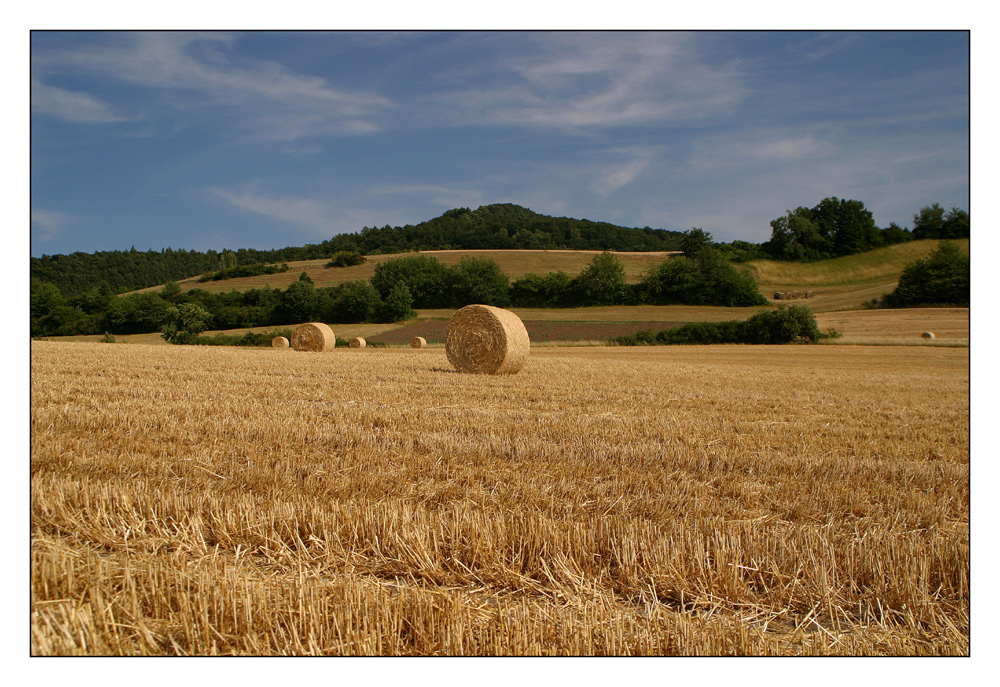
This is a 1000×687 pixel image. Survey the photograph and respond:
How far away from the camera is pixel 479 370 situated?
1538 centimetres

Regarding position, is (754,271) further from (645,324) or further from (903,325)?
(903,325)

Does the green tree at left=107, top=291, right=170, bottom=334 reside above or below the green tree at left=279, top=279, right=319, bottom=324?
below

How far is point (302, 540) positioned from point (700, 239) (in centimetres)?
5877

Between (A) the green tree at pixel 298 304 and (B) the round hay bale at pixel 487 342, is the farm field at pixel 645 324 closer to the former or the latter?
(A) the green tree at pixel 298 304

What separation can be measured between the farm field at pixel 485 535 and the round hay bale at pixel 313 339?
19.8m

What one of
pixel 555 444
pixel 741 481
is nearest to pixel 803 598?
Answer: pixel 741 481

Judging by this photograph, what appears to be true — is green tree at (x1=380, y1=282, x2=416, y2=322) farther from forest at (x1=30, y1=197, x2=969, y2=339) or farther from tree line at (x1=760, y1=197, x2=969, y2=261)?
tree line at (x1=760, y1=197, x2=969, y2=261)

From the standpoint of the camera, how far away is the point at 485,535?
115 inches

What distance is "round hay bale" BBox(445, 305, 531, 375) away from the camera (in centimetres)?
1508

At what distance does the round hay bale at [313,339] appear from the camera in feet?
86.7

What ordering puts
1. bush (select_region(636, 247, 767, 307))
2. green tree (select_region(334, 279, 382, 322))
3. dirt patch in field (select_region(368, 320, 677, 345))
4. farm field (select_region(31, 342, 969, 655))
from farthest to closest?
bush (select_region(636, 247, 767, 307)) → green tree (select_region(334, 279, 382, 322)) → dirt patch in field (select_region(368, 320, 677, 345)) → farm field (select_region(31, 342, 969, 655))

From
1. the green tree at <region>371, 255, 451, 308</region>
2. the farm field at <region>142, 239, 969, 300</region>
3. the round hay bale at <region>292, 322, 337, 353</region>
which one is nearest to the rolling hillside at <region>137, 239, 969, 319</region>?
the farm field at <region>142, 239, 969, 300</region>

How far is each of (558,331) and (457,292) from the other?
16190 mm

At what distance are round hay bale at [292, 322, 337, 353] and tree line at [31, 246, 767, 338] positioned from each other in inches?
665
